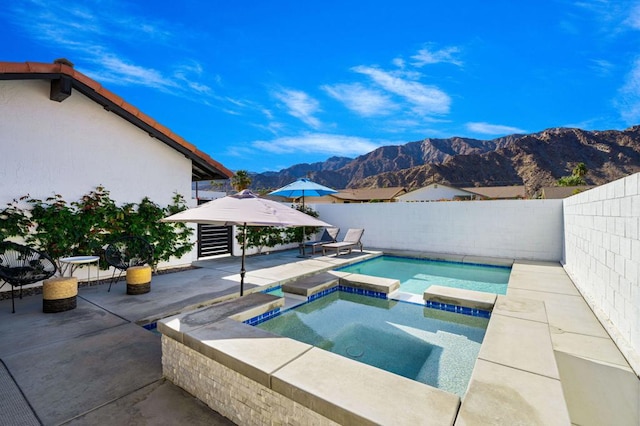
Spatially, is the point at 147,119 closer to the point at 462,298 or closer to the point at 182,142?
the point at 182,142

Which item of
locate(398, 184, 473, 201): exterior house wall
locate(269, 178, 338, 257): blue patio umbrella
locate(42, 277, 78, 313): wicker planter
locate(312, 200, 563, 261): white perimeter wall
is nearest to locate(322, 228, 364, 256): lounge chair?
locate(269, 178, 338, 257): blue patio umbrella

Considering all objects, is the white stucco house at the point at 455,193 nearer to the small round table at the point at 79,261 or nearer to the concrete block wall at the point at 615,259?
the concrete block wall at the point at 615,259

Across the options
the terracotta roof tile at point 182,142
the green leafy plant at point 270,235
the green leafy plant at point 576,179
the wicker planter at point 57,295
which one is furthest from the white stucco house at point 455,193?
the wicker planter at point 57,295

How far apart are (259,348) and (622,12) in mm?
18675

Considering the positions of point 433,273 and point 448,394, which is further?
point 433,273

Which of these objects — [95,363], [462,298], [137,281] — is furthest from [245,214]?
[462,298]

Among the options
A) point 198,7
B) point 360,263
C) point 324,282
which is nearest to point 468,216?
point 360,263

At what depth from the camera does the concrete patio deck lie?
2.21 m

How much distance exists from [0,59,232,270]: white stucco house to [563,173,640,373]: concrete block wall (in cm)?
852

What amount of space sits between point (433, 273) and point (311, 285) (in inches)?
167

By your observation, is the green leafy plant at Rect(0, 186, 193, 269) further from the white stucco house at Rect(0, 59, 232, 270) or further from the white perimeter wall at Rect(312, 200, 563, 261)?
the white perimeter wall at Rect(312, 200, 563, 261)

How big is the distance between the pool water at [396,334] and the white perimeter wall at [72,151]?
525cm

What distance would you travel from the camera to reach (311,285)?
6.01 m

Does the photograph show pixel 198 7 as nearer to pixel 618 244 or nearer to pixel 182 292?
pixel 182 292
